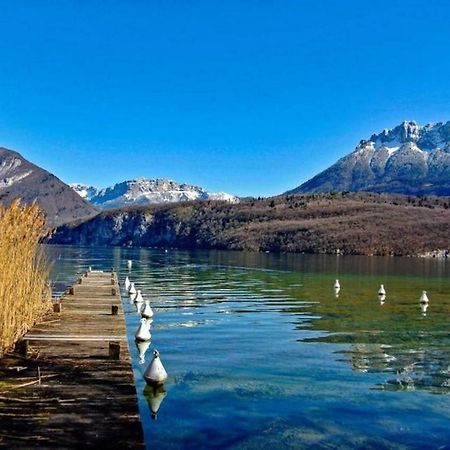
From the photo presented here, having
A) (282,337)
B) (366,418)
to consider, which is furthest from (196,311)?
(366,418)

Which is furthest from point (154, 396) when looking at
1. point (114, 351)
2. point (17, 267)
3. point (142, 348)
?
point (142, 348)

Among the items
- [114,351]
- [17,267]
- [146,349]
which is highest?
[17,267]

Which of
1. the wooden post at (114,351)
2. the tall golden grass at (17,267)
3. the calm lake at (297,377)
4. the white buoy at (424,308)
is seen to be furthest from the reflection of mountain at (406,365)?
the white buoy at (424,308)

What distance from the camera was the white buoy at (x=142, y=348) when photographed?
2081cm

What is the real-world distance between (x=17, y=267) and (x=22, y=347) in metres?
2.19

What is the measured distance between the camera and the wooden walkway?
1025 centimetres

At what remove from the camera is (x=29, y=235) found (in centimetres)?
1761

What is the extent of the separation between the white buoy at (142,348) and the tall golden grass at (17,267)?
386cm

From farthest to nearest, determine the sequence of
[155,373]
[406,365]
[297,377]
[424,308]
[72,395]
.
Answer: [424,308], [406,365], [297,377], [155,373], [72,395]

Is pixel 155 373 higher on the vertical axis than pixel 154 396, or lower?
higher

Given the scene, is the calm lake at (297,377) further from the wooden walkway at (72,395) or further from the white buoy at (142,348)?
the wooden walkway at (72,395)

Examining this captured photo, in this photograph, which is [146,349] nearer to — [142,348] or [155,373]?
[142,348]

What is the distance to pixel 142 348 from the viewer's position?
22.8m

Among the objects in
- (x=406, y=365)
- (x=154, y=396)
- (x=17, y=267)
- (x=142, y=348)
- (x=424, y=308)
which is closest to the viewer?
(x=154, y=396)
